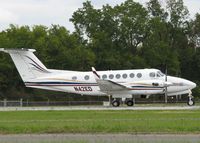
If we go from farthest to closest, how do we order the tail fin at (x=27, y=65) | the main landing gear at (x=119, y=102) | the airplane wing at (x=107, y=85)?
1. the tail fin at (x=27, y=65)
2. the main landing gear at (x=119, y=102)
3. the airplane wing at (x=107, y=85)

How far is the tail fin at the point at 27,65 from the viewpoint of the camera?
188 ft

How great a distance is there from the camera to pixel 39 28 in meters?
79.2

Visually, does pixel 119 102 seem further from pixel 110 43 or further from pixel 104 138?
pixel 104 138

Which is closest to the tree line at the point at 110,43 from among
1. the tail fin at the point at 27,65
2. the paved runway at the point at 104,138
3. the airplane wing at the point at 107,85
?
the tail fin at the point at 27,65

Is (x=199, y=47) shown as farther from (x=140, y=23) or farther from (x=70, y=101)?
(x=70, y=101)

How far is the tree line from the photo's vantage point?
2936 inches

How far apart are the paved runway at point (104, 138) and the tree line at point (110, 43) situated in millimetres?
51269

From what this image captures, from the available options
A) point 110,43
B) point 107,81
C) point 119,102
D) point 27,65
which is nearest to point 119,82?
point 119,102

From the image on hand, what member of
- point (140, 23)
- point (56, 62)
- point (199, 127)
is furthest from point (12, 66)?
point (199, 127)

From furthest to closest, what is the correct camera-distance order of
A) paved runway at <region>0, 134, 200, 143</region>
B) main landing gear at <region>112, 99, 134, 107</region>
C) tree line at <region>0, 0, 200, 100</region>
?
1. tree line at <region>0, 0, 200, 100</region>
2. main landing gear at <region>112, 99, 134, 107</region>
3. paved runway at <region>0, 134, 200, 143</region>

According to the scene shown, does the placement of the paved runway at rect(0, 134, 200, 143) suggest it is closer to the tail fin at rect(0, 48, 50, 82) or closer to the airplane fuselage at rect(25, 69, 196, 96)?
the airplane fuselage at rect(25, 69, 196, 96)

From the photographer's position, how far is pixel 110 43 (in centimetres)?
7925

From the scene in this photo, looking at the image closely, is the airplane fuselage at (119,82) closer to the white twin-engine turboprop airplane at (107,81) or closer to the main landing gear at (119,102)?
the white twin-engine turboprop airplane at (107,81)

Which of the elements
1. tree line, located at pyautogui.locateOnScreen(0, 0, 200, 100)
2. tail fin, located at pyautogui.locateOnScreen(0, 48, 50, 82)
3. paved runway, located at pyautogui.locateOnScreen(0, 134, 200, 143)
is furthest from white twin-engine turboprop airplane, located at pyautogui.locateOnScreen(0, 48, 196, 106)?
paved runway, located at pyautogui.locateOnScreen(0, 134, 200, 143)
